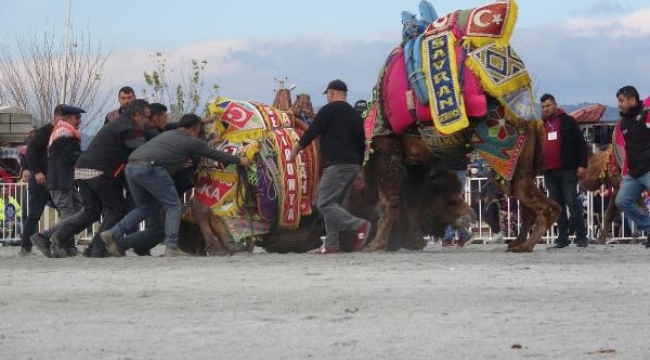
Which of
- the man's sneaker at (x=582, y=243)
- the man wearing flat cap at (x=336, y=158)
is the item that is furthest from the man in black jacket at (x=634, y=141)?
the man wearing flat cap at (x=336, y=158)

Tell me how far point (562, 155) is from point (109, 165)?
5.24 metres

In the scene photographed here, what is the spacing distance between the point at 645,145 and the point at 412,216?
2.68 meters

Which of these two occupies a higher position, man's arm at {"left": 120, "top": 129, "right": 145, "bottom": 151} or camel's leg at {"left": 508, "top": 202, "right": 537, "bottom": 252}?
man's arm at {"left": 120, "top": 129, "right": 145, "bottom": 151}

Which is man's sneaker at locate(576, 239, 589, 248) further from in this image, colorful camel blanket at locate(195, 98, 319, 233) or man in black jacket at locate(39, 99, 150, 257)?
man in black jacket at locate(39, 99, 150, 257)

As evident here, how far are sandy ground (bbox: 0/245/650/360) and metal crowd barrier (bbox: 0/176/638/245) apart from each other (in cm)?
901

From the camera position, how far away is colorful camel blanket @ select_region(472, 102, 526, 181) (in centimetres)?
1522

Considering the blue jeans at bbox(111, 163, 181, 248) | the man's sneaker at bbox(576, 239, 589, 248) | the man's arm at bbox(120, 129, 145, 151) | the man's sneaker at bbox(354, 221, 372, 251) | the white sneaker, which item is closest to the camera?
the blue jeans at bbox(111, 163, 181, 248)

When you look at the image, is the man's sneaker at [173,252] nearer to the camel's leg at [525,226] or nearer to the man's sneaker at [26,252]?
the man's sneaker at [26,252]

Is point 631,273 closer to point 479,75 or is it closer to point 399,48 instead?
point 479,75

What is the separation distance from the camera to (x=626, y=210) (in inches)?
685

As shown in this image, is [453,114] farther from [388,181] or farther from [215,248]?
[215,248]

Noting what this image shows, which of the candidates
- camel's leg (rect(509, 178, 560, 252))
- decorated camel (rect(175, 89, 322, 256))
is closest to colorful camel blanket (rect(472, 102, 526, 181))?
camel's leg (rect(509, 178, 560, 252))

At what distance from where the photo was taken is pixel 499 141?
15.3m

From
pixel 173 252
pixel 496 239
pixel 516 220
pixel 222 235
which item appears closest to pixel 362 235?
pixel 222 235
